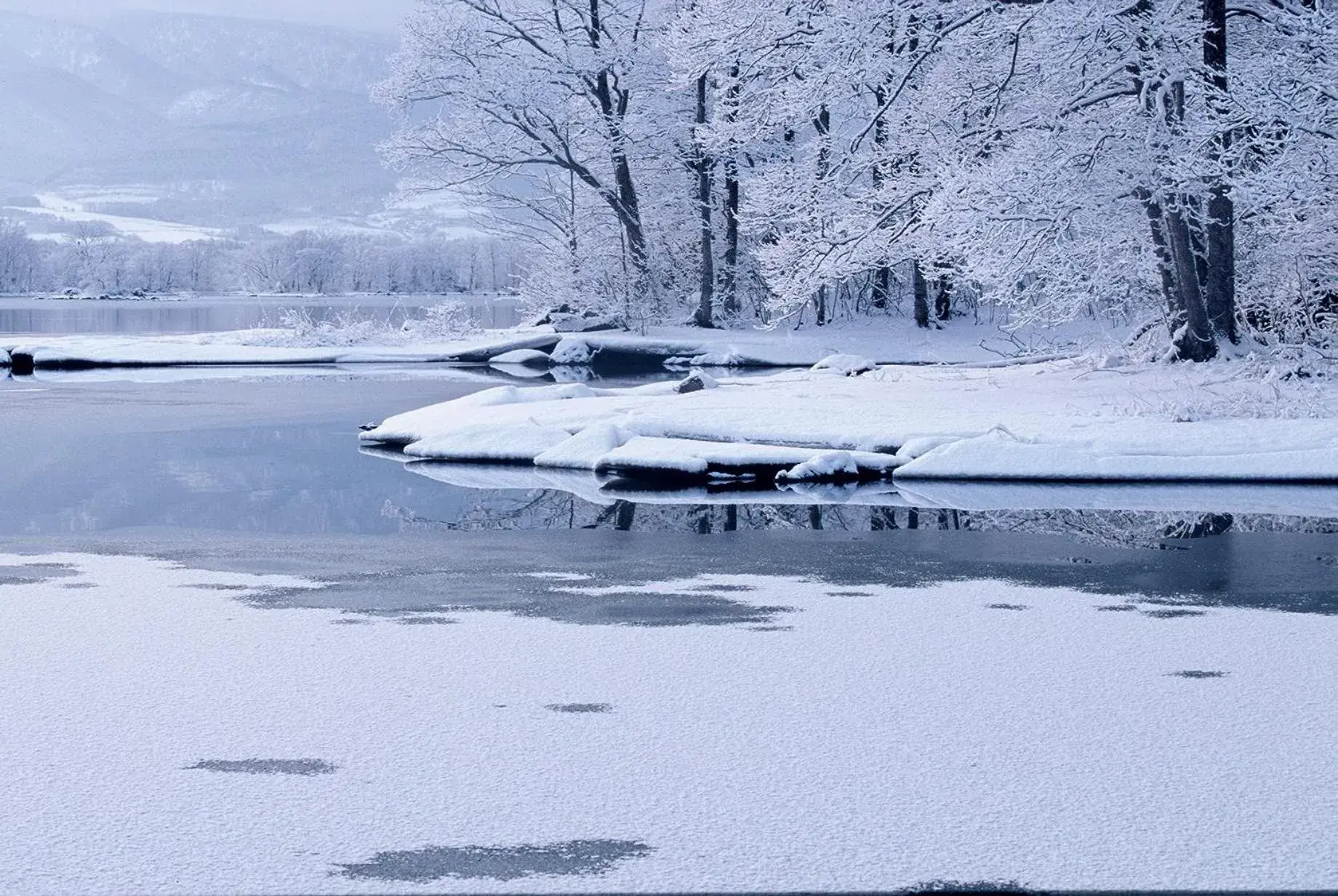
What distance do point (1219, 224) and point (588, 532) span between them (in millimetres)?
10681

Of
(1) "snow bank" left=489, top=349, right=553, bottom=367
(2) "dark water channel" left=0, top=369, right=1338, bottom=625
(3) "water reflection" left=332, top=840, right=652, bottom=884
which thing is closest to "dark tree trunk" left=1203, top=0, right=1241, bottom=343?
(2) "dark water channel" left=0, top=369, right=1338, bottom=625

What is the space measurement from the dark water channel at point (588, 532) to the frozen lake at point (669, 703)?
2.6 inches

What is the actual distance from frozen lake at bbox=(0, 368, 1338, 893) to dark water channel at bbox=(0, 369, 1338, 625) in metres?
0.07

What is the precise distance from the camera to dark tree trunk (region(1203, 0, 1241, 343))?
18141 mm

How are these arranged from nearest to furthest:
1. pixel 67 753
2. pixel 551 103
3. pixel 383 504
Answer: pixel 67 753, pixel 383 504, pixel 551 103

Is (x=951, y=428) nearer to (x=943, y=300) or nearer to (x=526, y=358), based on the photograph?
(x=943, y=300)

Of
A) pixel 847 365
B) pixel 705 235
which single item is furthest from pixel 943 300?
pixel 847 365

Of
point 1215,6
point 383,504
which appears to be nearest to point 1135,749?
point 383,504

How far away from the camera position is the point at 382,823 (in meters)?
4.95

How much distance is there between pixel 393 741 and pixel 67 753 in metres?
1.14

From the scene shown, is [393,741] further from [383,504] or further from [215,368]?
[215,368]

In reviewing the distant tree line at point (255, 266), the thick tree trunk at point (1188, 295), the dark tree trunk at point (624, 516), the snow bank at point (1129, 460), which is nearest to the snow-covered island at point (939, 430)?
the snow bank at point (1129, 460)

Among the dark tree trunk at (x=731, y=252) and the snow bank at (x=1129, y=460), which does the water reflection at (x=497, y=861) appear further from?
the dark tree trunk at (x=731, y=252)

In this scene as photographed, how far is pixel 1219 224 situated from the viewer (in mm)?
19047
